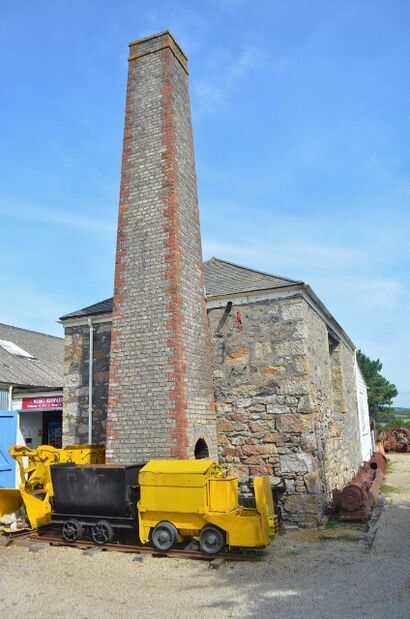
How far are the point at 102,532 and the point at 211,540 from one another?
1.71 metres

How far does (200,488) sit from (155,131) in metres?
6.70

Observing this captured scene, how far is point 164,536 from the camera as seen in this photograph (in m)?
7.14

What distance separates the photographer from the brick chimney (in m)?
8.66

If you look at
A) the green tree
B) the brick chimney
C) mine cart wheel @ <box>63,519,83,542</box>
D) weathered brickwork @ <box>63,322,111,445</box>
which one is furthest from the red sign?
the green tree

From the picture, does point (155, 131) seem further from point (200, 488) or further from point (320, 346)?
point (200, 488)

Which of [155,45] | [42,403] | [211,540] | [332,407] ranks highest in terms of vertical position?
[155,45]

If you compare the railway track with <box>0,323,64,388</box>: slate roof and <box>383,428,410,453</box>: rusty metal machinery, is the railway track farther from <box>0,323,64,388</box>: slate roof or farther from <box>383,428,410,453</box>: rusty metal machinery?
<box>383,428,410,453</box>: rusty metal machinery

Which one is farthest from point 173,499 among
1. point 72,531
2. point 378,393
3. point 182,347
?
point 378,393

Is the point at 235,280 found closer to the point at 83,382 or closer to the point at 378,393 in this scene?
the point at 83,382

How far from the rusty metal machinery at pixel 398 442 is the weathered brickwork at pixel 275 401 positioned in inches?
708

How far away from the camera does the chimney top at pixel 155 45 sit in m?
10.4

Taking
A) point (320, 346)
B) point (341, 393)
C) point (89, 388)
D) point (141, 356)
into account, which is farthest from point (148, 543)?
point (341, 393)

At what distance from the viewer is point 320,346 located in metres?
11.0

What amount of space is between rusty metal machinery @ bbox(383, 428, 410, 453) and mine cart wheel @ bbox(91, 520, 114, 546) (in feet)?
72.2
